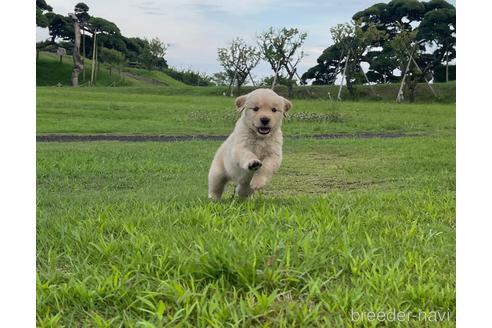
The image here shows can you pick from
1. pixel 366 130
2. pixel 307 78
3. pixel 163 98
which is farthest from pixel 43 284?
pixel 366 130

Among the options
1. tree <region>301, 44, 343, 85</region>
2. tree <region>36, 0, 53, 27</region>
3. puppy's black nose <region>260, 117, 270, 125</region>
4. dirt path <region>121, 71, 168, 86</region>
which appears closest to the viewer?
puppy's black nose <region>260, 117, 270, 125</region>

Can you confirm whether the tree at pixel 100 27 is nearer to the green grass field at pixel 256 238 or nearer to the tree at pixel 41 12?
the tree at pixel 41 12

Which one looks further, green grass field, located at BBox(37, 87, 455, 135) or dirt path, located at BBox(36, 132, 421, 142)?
dirt path, located at BBox(36, 132, 421, 142)

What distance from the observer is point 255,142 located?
10.2 ft

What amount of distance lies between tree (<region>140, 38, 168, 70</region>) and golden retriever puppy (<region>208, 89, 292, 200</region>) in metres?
0.66

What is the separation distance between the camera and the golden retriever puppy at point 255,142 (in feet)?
9.77

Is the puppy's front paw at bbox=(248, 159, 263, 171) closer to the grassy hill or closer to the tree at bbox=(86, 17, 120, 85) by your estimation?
the tree at bbox=(86, 17, 120, 85)

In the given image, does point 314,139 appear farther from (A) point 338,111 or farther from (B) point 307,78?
(B) point 307,78

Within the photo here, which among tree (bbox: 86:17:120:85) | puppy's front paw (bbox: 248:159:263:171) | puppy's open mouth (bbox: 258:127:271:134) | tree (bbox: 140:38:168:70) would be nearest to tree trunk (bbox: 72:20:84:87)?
tree (bbox: 86:17:120:85)

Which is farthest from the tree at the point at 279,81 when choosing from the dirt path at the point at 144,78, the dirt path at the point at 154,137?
the dirt path at the point at 154,137

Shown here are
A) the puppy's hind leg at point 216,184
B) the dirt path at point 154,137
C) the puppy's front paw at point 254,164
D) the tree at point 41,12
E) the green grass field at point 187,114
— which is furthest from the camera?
the dirt path at point 154,137

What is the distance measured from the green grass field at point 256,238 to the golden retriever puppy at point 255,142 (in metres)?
0.15

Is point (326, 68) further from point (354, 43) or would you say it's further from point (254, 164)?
point (254, 164)

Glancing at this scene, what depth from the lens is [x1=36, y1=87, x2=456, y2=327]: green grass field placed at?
1.71 meters
